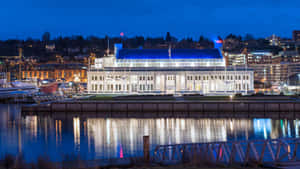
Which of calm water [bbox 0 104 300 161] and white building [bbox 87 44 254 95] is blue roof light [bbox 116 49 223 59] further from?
calm water [bbox 0 104 300 161]

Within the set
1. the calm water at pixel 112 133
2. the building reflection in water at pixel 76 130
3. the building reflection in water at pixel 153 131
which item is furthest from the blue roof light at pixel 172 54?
the building reflection in water at pixel 153 131

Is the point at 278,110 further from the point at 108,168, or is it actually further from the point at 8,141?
the point at 108,168

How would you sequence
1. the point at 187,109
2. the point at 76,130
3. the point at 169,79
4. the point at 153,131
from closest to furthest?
the point at 153,131
the point at 76,130
the point at 187,109
the point at 169,79

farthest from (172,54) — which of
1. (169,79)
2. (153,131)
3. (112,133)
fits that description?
(112,133)

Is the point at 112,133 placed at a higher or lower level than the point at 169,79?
lower

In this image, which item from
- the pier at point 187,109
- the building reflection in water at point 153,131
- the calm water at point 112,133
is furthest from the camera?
the pier at point 187,109

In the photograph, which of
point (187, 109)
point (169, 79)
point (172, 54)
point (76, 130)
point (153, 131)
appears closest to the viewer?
point (153, 131)

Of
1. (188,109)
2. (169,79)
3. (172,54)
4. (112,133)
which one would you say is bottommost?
(112,133)

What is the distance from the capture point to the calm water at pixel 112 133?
47.4 m

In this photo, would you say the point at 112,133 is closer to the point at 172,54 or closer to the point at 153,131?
the point at 153,131

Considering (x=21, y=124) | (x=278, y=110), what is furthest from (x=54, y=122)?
(x=278, y=110)

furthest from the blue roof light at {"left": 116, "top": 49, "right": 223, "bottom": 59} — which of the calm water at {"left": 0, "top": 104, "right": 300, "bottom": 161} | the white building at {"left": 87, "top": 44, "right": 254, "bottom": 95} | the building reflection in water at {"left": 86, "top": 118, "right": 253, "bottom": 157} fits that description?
the building reflection in water at {"left": 86, "top": 118, "right": 253, "bottom": 157}

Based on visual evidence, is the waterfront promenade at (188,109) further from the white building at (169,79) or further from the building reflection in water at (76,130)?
the white building at (169,79)

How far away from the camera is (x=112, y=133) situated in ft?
199
